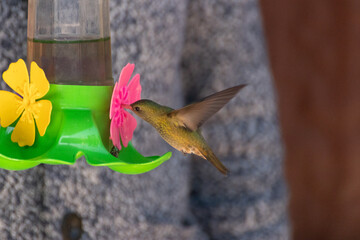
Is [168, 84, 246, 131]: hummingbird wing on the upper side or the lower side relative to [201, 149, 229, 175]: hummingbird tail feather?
upper

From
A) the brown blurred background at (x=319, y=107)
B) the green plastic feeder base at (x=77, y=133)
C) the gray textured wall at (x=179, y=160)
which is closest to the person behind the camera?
the green plastic feeder base at (x=77, y=133)

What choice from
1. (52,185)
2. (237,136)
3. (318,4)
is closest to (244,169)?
(237,136)

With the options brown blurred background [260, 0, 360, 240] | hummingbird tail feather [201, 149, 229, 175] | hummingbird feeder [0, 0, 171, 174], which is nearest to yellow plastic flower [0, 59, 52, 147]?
hummingbird feeder [0, 0, 171, 174]

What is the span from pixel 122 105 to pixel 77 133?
40mm

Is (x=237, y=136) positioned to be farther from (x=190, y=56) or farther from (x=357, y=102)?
(x=357, y=102)

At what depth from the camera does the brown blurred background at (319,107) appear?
3.83 feet

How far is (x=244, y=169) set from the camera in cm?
78

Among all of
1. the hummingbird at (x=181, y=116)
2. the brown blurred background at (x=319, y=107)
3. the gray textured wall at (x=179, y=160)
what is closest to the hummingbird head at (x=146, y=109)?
the hummingbird at (x=181, y=116)

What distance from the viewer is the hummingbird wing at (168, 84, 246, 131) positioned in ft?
1.15

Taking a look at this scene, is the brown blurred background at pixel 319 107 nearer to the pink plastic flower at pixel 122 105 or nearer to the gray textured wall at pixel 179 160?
the gray textured wall at pixel 179 160

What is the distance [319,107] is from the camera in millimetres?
1201

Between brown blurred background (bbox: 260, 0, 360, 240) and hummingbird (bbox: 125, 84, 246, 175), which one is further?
brown blurred background (bbox: 260, 0, 360, 240)

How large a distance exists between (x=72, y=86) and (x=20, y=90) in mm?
36

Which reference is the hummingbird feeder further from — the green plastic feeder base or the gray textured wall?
the gray textured wall
